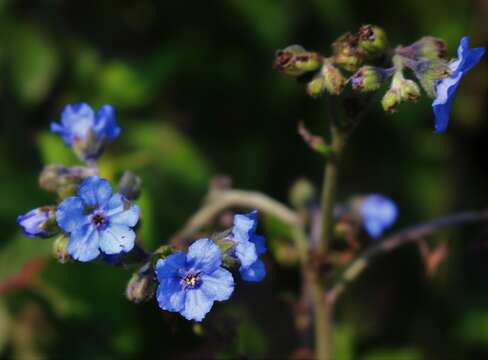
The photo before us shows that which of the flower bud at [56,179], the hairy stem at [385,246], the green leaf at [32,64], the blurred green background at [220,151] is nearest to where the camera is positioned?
the flower bud at [56,179]

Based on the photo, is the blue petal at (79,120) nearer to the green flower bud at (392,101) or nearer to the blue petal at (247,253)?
the blue petal at (247,253)

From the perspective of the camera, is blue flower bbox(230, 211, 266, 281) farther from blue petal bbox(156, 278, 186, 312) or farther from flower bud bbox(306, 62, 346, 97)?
flower bud bbox(306, 62, 346, 97)

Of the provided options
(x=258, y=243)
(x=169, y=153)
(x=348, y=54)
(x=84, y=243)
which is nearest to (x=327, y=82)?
(x=348, y=54)

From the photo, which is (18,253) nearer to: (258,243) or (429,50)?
(258,243)

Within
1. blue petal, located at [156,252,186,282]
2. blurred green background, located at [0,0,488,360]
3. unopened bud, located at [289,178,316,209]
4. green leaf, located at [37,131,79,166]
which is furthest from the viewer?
green leaf, located at [37,131,79,166]

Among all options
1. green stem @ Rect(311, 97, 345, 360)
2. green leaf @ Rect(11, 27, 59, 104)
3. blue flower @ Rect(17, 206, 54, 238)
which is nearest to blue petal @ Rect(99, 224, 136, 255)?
blue flower @ Rect(17, 206, 54, 238)

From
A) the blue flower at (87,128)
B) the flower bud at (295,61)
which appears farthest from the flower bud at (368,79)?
the blue flower at (87,128)

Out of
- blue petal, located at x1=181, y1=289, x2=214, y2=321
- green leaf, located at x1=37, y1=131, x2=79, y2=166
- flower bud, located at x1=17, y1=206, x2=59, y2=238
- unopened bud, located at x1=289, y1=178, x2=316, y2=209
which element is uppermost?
green leaf, located at x1=37, y1=131, x2=79, y2=166
